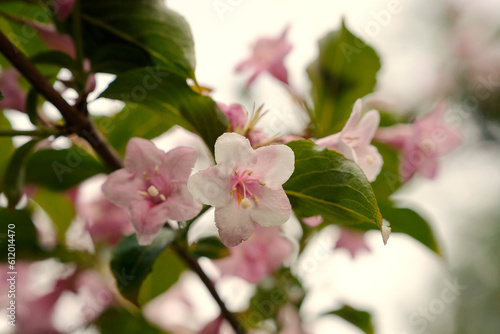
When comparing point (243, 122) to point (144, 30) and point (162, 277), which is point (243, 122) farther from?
point (162, 277)

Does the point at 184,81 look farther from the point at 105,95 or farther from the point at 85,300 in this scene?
the point at 85,300

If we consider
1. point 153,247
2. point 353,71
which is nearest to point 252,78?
point 353,71

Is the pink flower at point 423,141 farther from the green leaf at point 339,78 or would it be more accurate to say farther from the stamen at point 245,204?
the stamen at point 245,204

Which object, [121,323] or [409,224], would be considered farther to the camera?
[121,323]

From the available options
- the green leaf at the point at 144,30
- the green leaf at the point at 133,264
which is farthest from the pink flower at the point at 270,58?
the green leaf at the point at 133,264

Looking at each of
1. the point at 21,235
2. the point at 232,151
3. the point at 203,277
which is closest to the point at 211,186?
the point at 232,151

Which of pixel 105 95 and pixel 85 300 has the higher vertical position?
pixel 105 95
